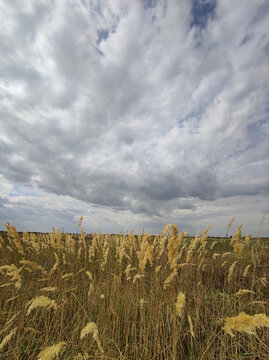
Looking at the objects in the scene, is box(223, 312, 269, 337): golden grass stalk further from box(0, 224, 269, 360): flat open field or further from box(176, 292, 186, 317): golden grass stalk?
box(176, 292, 186, 317): golden grass stalk

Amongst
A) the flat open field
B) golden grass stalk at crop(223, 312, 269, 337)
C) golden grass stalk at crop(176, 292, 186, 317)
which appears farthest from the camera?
the flat open field

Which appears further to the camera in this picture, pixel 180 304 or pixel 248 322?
pixel 180 304

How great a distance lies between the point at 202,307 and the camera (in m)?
3.50

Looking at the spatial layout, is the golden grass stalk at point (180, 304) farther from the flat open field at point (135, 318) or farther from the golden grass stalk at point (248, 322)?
the golden grass stalk at point (248, 322)

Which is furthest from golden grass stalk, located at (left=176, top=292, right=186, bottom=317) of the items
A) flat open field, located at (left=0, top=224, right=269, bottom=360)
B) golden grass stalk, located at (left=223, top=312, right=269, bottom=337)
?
golden grass stalk, located at (left=223, top=312, right=269, bottom=337)

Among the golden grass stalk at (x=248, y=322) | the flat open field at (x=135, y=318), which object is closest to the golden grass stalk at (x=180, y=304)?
the flat open field at (x=135, y=318)

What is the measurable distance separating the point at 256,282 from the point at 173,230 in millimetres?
4562

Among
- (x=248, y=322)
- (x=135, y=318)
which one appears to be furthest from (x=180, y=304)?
(x=135, y=318)

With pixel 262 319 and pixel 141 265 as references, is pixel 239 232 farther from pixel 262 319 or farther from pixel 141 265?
pixel 262 319

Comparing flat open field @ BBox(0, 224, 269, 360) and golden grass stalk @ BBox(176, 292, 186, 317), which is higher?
golden grass stalk @ BBox(176, 292, 186, 317)

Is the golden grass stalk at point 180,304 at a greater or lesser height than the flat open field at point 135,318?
greater

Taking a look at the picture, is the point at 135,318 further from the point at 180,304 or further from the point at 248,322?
the point at 248,322

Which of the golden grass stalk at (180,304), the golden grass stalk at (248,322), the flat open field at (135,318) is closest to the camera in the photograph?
the golden grass stalk at (248,322)

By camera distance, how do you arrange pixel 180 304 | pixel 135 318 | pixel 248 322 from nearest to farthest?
pixel 248 322 < pixel 180 304 < pixel 135 318
